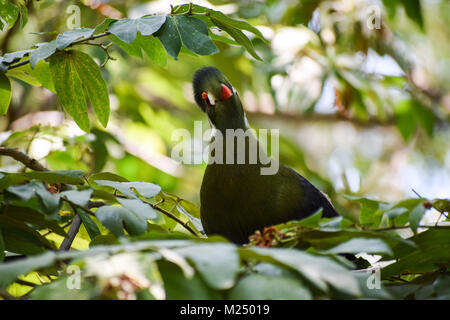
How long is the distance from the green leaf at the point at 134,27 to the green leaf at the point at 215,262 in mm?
647

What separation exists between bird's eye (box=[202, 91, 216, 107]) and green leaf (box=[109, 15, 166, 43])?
647 mm

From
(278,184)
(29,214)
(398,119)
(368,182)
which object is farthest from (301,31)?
(29,214)

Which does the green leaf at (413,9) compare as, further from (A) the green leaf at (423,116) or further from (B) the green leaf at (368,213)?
(B) the green leaf at (368,213)

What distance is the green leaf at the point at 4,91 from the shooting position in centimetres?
Answer: 158

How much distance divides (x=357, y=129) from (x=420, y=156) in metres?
0.69

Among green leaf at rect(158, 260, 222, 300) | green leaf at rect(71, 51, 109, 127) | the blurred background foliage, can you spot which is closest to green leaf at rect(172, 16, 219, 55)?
green leaf at rect(71, 51, 109, 127)

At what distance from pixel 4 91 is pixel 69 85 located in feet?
0.63

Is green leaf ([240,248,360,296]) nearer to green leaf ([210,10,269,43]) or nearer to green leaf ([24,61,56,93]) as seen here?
green leaf ([210,10,269,43])

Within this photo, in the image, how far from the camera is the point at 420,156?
5594mm

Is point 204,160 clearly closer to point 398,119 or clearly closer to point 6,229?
point 6,229

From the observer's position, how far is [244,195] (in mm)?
1859

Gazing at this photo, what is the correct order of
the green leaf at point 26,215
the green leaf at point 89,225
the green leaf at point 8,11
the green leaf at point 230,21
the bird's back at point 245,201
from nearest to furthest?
the green leaf at point 26,215
the green leaf at point 89,225
the green leaf at point 230,21
the green leaf at point 8,11
the bird's back at point 245,201

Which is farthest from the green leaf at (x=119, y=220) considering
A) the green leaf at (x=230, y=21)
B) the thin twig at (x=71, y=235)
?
the green leaf at (x=230, y=21)
